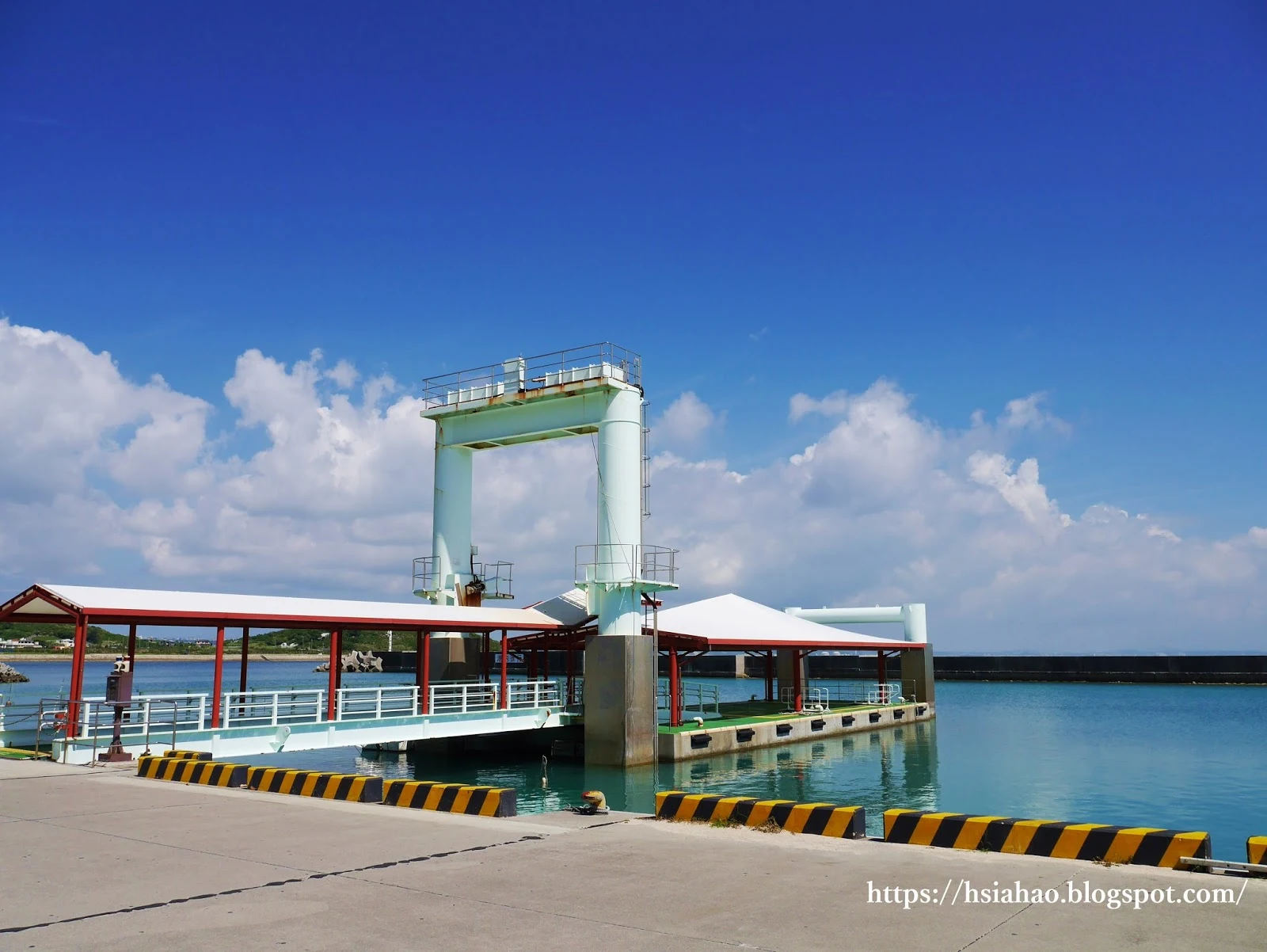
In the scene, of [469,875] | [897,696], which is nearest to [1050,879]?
→ [469,875]

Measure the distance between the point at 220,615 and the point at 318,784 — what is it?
8830 millimetres

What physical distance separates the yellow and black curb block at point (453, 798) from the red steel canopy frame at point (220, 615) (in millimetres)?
7042

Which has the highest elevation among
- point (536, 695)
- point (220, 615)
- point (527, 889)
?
point (220, 615)

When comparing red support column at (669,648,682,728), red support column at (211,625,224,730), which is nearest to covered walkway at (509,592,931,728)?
red support column at (669,648,682,728)

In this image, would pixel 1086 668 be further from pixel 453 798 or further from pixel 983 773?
pixel 453 798

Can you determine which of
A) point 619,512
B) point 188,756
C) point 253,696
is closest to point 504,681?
point 619,512

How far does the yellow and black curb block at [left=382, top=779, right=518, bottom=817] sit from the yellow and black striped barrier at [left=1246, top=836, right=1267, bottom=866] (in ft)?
29.3

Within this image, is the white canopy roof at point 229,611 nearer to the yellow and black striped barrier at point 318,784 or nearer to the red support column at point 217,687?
the red support column at point 217,687

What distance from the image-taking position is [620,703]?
1177 inches

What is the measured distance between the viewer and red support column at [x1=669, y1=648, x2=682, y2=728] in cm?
3312

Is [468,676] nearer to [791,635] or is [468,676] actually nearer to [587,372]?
[587,372]

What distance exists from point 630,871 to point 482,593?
25951mm

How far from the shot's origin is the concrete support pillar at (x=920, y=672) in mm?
50969

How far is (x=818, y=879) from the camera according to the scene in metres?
9.94
